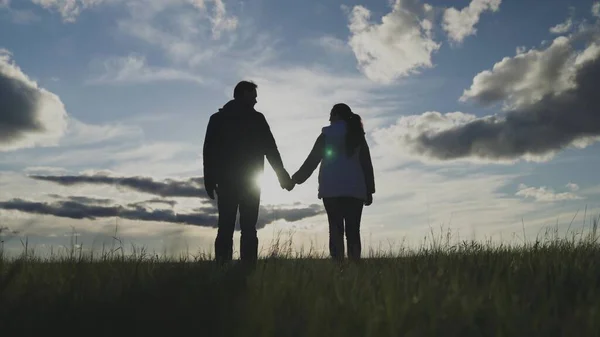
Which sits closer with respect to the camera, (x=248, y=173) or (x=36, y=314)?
(x=36, y=314)

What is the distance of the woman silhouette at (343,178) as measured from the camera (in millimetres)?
8641

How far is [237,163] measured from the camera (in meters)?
8.39

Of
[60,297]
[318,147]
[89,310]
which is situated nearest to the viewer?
[89,310]

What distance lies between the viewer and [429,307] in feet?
12.6

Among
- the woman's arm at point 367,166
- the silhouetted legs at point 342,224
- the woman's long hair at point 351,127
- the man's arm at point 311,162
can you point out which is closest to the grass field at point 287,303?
the silhouetted legs at point 342,224

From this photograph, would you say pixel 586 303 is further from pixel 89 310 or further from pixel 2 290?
pixel 2 290

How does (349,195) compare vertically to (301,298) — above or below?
above

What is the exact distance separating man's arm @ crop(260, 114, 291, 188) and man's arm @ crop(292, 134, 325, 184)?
249mm

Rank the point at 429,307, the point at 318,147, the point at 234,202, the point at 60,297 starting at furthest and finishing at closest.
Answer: the point at 318,147, the point at 234,202, the point at 60,297, the point at 429,307

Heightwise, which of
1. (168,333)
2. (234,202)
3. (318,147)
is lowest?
(168,333)

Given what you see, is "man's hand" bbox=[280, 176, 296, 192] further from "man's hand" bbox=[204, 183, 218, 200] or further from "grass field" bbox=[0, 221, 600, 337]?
"grass field" bbox=[0, 221, 600, 337]

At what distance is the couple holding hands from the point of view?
8.34 metres

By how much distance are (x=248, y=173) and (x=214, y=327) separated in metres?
4.82

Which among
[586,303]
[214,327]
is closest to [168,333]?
[214,327]
